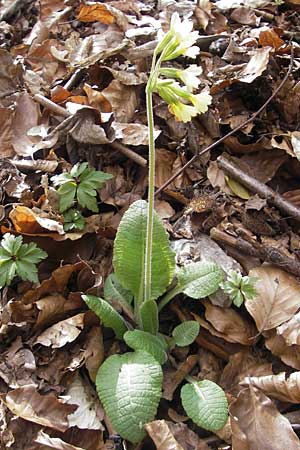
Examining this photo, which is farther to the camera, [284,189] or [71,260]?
[284,189]

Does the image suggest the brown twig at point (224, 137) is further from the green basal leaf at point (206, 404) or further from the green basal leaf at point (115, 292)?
the green basal leaf at point (206, 404)

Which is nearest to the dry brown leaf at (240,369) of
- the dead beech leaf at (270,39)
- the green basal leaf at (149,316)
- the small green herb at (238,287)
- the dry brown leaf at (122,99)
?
the small green herb at (238,287)

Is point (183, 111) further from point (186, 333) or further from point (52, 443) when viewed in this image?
point (52, 443)

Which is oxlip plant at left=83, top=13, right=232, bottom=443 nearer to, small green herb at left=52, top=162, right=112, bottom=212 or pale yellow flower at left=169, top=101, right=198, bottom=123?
pale yellow flower at left=169, top=101, right=198, bottom=123

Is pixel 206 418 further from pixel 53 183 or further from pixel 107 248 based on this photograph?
pixel 53 183

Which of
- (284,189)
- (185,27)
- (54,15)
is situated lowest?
(284,189)

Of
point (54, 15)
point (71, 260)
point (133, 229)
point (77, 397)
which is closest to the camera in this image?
point (77, 397)

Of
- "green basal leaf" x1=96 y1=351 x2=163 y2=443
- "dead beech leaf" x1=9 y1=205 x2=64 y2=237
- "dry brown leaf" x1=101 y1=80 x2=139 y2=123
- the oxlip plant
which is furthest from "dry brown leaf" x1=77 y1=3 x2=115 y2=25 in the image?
"green basal leaf" x1=96 y1=351 x2=163 y2=443

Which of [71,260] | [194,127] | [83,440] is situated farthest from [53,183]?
[83,440]

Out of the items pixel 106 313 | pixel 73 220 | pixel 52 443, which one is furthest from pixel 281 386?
pixel 73 220
